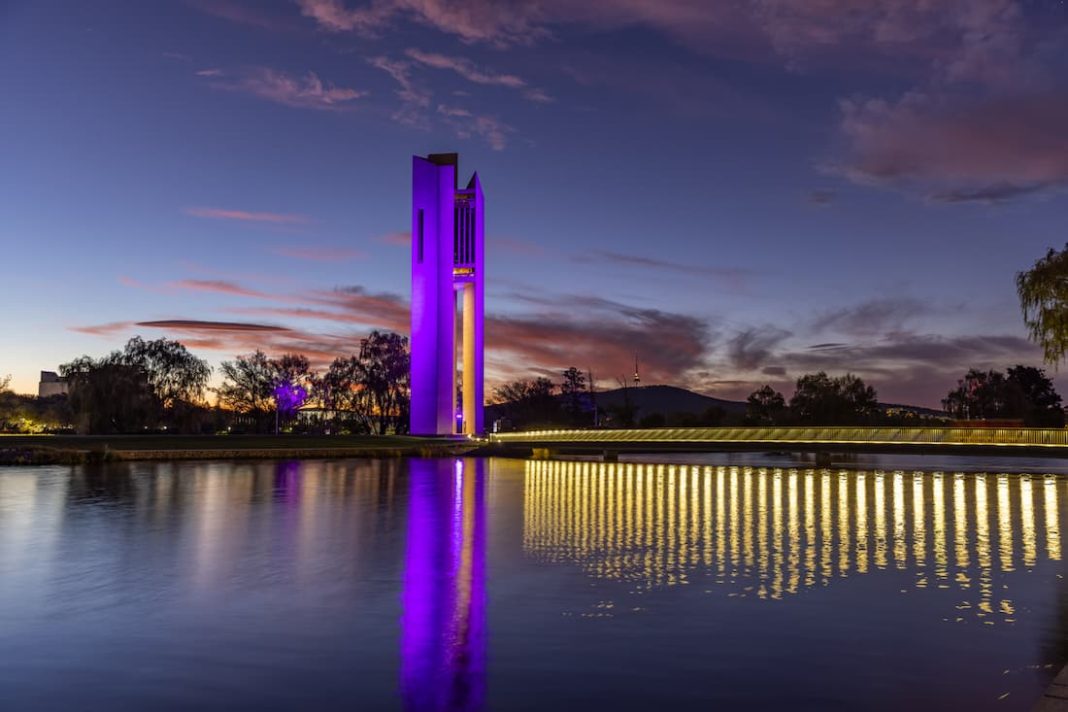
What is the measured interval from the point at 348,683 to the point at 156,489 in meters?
28.7

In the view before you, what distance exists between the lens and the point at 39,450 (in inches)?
2120

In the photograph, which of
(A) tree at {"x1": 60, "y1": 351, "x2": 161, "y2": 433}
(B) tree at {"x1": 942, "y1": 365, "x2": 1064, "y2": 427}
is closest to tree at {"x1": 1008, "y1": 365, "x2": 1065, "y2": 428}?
(B) tree at {"x1": 942, "y1": 365, "x2": 1064, "y2": 427}

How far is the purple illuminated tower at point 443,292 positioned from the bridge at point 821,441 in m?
21.7

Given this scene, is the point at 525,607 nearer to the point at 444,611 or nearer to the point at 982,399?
the point at 444,611

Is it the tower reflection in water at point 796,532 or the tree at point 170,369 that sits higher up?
the tree at point 170,369

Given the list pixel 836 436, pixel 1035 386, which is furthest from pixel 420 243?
pixel 1035 386

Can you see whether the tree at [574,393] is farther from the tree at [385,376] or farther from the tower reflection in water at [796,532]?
the tower reflection in water at [796,532]

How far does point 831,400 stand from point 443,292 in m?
57.9

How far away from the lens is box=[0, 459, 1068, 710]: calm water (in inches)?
359

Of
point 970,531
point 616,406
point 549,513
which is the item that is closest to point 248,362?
point 616,406

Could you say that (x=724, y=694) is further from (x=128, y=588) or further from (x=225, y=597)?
(x=128, y=588)

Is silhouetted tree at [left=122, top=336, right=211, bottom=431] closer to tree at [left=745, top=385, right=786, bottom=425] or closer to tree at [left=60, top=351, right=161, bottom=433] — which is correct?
tree at [left=60, top=351, right=161, bottom=433]

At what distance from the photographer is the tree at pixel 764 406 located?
137500 millimetres

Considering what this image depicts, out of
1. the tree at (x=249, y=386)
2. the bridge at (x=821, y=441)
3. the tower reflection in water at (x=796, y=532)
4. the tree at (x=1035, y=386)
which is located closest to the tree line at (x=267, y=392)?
the tree at (x=249, y=386)
